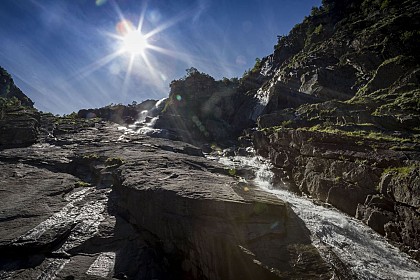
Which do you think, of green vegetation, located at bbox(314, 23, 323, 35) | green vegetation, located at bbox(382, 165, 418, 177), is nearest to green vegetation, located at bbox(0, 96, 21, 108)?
green vegetation, located at bbox(382, 165, 418, 177)

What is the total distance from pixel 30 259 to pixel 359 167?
23185mm

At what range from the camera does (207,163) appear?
26.4m

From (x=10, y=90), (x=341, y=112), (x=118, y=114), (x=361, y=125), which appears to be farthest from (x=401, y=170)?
(x=10, y=90)

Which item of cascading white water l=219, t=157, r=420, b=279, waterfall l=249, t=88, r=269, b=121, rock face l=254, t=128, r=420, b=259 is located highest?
waterfall l=249, t=88, r=269, b=121

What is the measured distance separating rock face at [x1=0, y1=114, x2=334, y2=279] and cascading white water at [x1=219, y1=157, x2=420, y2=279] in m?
1.65

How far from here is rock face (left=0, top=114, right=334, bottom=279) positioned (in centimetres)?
1200

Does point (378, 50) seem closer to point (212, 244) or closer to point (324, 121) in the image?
point (324, 121)

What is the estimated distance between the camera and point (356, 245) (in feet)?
47.8

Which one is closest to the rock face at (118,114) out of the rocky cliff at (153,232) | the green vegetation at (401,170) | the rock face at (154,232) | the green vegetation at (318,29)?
the rocky cliff at (153,232)

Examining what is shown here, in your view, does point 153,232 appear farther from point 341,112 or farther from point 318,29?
point 318,29

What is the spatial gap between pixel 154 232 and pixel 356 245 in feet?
38.6

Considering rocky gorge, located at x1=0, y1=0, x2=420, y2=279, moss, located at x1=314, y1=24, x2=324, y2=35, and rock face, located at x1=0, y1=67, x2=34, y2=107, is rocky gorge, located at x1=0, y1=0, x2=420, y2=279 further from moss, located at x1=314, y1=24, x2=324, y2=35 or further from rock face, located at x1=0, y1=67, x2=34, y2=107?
rock face, located at x1=0, y1=67, x2=34, y2=107

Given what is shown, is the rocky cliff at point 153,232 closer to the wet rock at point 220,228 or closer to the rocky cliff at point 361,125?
the wet rock at point 220,228

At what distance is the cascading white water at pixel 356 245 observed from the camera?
1237 centimetres
